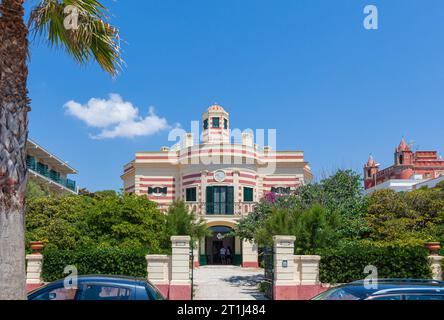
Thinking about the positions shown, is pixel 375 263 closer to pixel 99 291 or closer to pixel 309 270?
pixel 309 270

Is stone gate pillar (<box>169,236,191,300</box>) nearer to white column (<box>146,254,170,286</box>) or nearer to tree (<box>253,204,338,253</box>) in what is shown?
white column (<box>146,254,170,286</box>)

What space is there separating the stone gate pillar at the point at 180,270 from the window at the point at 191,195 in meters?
20.2

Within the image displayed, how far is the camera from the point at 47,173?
1844 inches

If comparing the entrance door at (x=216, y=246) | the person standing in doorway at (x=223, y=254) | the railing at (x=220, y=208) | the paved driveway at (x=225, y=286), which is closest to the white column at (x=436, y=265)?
the paved driveway at (x=225, y=286)

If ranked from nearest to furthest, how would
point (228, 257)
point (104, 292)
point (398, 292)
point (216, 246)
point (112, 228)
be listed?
1. point (398, 292)
2. point (104, 292)
3. point (112, 228)
4. point (228, 257)
5. point (216, 246)

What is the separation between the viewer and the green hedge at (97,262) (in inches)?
A: 647

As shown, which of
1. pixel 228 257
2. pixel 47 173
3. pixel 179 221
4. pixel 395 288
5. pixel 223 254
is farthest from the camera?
pixel 47 173

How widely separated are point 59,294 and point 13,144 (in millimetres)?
2780

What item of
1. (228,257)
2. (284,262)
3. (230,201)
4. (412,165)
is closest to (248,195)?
(230,201)

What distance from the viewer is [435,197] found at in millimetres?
27844
